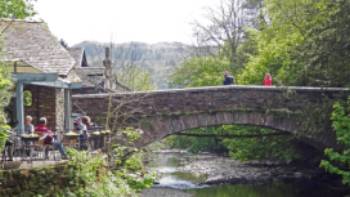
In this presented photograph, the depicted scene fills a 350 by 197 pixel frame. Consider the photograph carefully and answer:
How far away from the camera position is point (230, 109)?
2058 cm

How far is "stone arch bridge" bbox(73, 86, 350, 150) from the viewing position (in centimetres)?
1967

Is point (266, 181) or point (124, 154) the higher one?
point (124, 154)

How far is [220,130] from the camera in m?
32.3

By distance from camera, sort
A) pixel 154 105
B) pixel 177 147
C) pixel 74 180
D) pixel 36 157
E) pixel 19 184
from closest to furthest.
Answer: pixel 19 184, pixel 74 180, pixel 36 157, pixel 154 105, pixel 177 147

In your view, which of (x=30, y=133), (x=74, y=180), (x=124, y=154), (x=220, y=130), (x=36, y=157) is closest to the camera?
(x=74, y=180)

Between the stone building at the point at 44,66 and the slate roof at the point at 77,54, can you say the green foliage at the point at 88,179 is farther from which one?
the slate roof at the point at 77,54

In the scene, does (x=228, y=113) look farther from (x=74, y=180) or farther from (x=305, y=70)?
(x=74, y=180)

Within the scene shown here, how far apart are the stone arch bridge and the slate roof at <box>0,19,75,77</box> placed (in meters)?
1.81

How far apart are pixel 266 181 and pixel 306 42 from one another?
20.8 ft

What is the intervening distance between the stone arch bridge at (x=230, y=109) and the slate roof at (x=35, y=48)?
181cm

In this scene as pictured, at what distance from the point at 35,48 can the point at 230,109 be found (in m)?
6.65

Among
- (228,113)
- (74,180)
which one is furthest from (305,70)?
(74,180)

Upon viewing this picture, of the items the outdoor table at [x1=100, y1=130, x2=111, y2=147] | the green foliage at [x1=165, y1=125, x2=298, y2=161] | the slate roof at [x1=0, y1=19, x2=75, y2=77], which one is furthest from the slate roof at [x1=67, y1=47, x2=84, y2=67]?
the outdoor table at [x1=100, y1=130, x2=111, y2=147]

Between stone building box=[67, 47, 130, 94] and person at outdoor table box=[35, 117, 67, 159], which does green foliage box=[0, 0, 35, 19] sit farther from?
person at outdoor table box=[35, 117, 67, 159]
